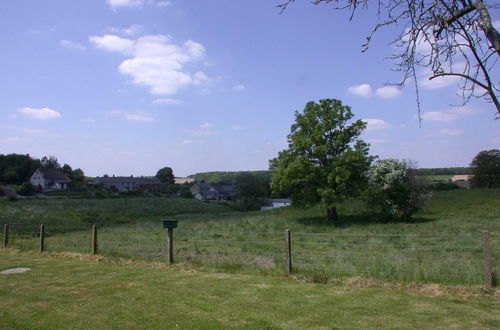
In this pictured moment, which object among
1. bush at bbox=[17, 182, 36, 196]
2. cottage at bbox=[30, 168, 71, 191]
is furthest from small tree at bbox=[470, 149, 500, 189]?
cottage at bbox=[30, 168, 71, 191]

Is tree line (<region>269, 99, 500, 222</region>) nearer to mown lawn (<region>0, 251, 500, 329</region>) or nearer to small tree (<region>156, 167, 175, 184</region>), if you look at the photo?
mown lawn (<region>0, 251, 500, 329</region>)

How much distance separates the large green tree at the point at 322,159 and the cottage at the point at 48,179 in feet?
305

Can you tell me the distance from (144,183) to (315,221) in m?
119

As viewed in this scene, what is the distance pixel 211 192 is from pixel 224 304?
404 ft

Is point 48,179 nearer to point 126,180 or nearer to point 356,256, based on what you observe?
point 126,180

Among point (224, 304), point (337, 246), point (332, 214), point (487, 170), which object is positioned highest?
point (487, 170)

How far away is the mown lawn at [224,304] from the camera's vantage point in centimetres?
630

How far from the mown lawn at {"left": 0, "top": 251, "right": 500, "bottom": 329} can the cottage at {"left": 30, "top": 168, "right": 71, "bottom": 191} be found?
108 meters

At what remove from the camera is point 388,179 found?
91.5 ft

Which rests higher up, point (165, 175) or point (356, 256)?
point (165, 175)

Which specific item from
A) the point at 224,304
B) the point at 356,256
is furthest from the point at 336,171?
the point at 224,304

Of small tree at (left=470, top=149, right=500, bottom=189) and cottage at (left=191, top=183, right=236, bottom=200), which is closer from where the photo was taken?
small tree at (left=470, top=149, right=500, bottom=189)

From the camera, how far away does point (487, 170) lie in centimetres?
6888

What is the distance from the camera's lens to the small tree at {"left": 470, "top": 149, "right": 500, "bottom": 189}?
224 feet
